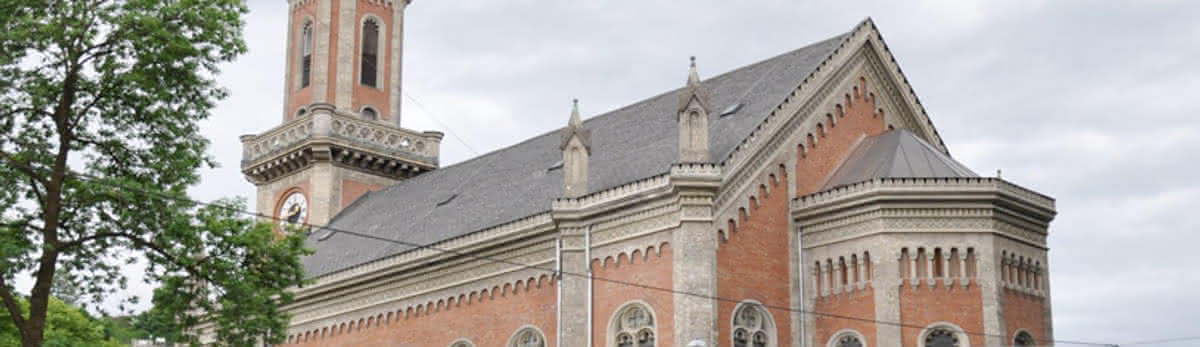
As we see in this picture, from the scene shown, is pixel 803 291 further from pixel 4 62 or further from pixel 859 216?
pixel 4 62

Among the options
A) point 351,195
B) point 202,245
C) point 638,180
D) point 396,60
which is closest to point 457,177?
point 351,195

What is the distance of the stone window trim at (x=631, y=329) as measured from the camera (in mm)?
36656

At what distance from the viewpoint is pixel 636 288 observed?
122 ft

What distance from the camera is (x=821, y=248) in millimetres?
38062

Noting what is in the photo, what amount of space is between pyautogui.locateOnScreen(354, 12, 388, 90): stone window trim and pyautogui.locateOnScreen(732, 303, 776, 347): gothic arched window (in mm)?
30129

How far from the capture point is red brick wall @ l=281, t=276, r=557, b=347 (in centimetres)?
4050

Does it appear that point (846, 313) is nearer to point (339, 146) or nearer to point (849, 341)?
point (849, 341)

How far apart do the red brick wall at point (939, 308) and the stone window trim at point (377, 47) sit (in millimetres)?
32665

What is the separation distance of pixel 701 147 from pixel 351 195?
87.6 ft

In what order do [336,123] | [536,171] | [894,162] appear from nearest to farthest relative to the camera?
[894,162]
[536,171]
[336,123]

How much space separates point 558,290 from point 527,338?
252 cm

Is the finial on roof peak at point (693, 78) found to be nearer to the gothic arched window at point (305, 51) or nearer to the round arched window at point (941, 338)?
the round arched window at point (941, 338)

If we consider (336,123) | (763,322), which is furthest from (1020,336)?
(336,123)

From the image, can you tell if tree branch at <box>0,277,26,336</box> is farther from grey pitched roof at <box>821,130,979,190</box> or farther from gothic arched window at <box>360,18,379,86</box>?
gothic arched window at <box>360,18,379,86</box>
